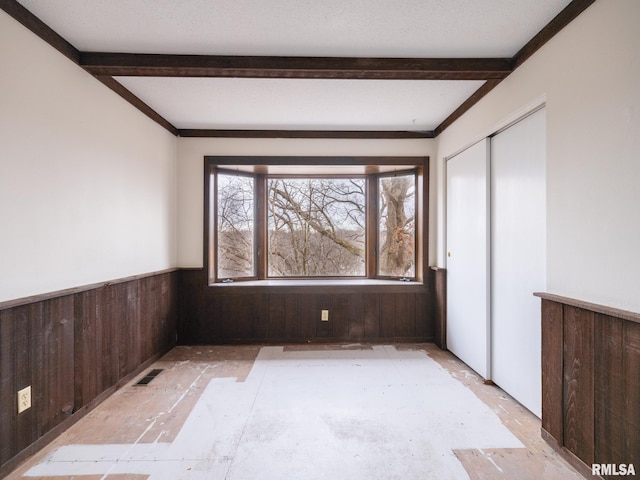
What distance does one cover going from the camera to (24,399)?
1881mm

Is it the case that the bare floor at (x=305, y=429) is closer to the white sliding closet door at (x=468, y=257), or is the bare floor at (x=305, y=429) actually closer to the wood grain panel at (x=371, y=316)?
the white sliding closet door at (x=468, y=257)

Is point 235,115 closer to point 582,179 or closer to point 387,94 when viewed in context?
point 387,94

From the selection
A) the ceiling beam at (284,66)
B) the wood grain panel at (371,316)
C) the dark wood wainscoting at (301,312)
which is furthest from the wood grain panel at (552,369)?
the wood grain panel at (371,316)

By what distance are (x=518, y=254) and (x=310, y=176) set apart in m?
2.60

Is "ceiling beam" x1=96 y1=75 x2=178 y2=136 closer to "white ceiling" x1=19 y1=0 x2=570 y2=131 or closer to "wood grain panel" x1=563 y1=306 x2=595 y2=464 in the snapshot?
"white ceiling" x1=19 y1=0 x2=570 y2=131

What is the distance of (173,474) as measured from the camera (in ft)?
5.76

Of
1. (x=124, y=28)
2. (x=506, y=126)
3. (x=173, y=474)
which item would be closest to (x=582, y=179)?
(x=506, y=126)

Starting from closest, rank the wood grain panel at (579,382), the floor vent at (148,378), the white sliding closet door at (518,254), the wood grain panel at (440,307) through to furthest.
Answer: the wood grain panel at (579,382), the white sliding closet door at (518,254), the floor vent at (148,378), the wood grain panel at (440,307)

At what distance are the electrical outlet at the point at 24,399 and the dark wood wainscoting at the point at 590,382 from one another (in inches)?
118

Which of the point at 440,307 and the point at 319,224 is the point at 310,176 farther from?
the point at 440,307

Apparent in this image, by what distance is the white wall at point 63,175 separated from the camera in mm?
1809

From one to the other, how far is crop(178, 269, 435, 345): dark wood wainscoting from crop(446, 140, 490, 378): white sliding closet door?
454 millimetres

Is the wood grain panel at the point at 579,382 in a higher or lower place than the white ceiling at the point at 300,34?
lower

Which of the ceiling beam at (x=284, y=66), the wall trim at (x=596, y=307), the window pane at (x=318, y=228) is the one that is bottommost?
the wall trim at (x=596, y=307)
